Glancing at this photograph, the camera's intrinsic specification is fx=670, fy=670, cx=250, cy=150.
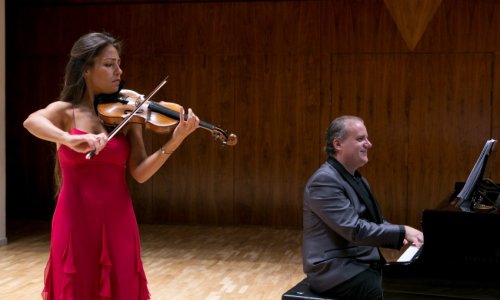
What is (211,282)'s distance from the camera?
191 inches

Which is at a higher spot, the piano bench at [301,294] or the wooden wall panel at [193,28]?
the wooden wall panel at [193,28]

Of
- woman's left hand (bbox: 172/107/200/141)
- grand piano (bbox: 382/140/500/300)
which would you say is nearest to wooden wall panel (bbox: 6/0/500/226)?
grand piano (bbox: 382/140/500/300)

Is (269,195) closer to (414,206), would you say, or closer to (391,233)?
(414,206)

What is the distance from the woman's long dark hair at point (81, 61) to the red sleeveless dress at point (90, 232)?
0.43 ft

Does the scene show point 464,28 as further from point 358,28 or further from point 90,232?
point 90,232

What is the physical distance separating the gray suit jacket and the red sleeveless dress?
36.4 inches

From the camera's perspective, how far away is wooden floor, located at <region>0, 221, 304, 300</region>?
4594 mm

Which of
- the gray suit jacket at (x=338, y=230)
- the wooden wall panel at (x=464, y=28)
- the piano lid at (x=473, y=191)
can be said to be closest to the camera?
the gray suit jacket at (x=338, y=230)

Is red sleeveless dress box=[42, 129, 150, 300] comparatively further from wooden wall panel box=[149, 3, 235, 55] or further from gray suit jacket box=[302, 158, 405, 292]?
wooden wall panel box=[149, 3, 235, 55]

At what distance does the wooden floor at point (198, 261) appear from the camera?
4594mm

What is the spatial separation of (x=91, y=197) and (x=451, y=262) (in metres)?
1.31

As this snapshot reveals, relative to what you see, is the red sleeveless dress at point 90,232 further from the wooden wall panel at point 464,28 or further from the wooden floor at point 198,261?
the wooden wall panel at point 464,28

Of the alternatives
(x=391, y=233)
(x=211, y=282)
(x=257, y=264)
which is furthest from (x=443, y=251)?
(x=257, y=264)

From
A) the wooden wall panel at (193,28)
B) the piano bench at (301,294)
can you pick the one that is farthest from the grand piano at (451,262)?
the wooden wall panel at (193,28)
